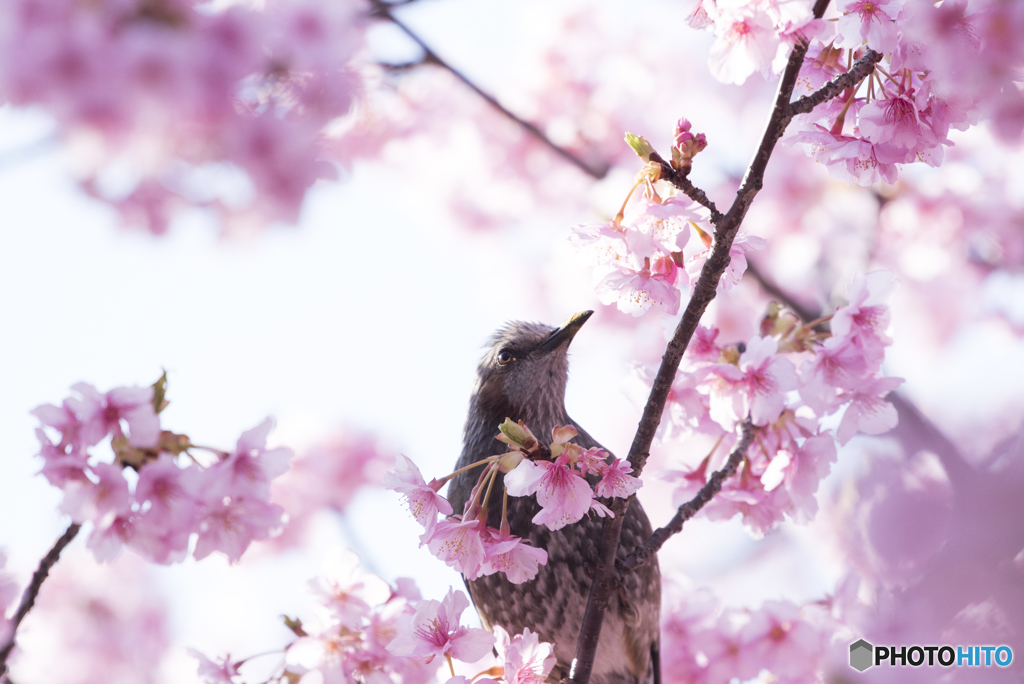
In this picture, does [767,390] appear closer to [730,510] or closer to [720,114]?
[730,510]

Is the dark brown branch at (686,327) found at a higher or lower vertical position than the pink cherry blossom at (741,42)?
lower

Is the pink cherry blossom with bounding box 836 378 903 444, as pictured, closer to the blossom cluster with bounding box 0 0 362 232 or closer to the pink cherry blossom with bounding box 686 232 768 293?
the pink cherry blossom with bounding box 686 232 768 293

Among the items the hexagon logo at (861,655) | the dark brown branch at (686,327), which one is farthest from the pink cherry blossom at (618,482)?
the hexagon logo at (861,655)

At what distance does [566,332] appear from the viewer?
256cm

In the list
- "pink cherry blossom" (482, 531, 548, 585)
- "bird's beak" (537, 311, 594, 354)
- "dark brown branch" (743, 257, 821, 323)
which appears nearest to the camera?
"pink cherry blossom" (482, 531, 548, 585)

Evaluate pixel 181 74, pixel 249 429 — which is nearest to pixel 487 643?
pixel 249 429

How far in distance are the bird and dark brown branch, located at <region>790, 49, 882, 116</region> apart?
100cm

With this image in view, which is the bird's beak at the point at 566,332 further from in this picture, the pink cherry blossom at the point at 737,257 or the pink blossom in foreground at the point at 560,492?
the pink blossom in foreground at the point at 560,492

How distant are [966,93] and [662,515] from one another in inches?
238

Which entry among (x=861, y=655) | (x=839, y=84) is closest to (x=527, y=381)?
(x=861, y=655)

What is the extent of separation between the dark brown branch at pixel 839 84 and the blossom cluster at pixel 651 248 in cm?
22

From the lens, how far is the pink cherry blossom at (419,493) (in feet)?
5.02

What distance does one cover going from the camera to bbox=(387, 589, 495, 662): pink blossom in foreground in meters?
1.66

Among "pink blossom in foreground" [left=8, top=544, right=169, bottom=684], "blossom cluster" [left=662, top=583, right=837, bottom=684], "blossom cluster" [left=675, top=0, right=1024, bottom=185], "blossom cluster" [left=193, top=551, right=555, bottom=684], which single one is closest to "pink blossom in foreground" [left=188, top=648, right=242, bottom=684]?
"blossom cluster" [left=193, top=551, right=555, bottom=684]
